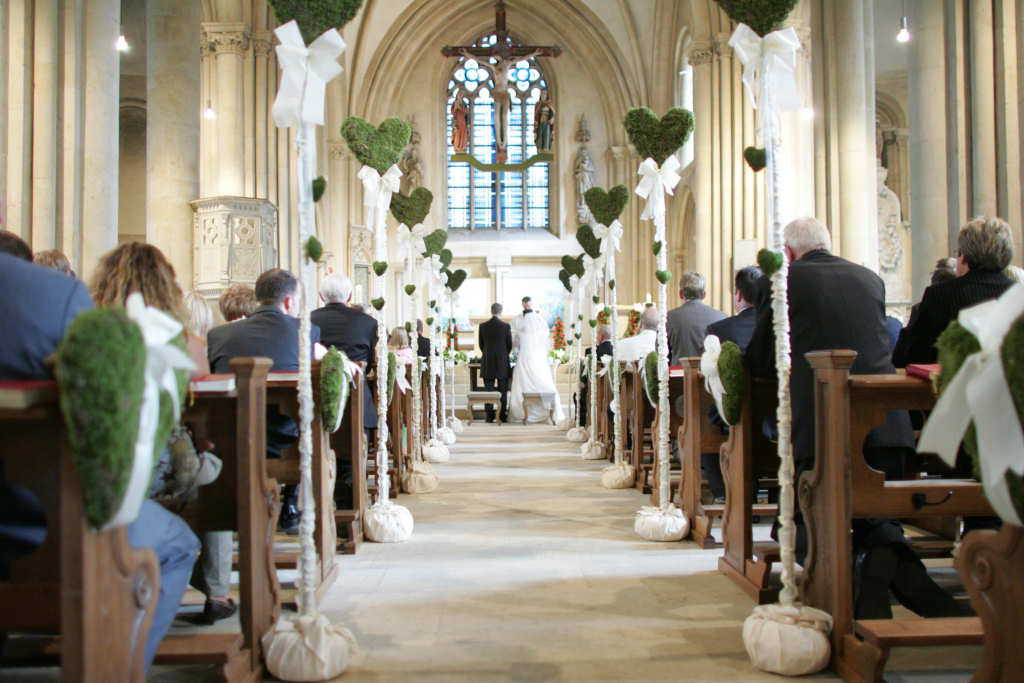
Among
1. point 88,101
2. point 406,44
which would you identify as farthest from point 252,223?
point 406,44

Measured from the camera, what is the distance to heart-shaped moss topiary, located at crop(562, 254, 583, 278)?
11.9 m

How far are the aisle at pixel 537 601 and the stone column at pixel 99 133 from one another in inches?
138

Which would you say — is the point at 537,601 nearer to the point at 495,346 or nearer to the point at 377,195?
the point at 377,195

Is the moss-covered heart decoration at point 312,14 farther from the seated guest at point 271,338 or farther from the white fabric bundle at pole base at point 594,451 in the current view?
the white fabric bundle at pole base at point 594,451

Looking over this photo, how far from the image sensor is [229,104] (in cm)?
1195

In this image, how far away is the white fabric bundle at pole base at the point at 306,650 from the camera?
9.01 ft

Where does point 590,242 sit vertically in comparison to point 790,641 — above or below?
above

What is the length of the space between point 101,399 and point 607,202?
21.6ft

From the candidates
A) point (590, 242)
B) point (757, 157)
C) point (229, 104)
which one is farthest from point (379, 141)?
point (229, 104)

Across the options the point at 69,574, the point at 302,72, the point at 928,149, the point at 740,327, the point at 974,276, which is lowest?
the point at 69,574

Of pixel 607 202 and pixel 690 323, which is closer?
pixel 690 323

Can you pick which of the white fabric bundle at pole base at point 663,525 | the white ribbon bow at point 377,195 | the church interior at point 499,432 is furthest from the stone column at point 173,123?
the white fabric bundle at pole base at point 663,525

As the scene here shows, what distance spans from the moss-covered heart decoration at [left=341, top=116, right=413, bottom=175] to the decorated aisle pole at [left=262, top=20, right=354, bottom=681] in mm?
2241

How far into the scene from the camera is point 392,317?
71.0ft
